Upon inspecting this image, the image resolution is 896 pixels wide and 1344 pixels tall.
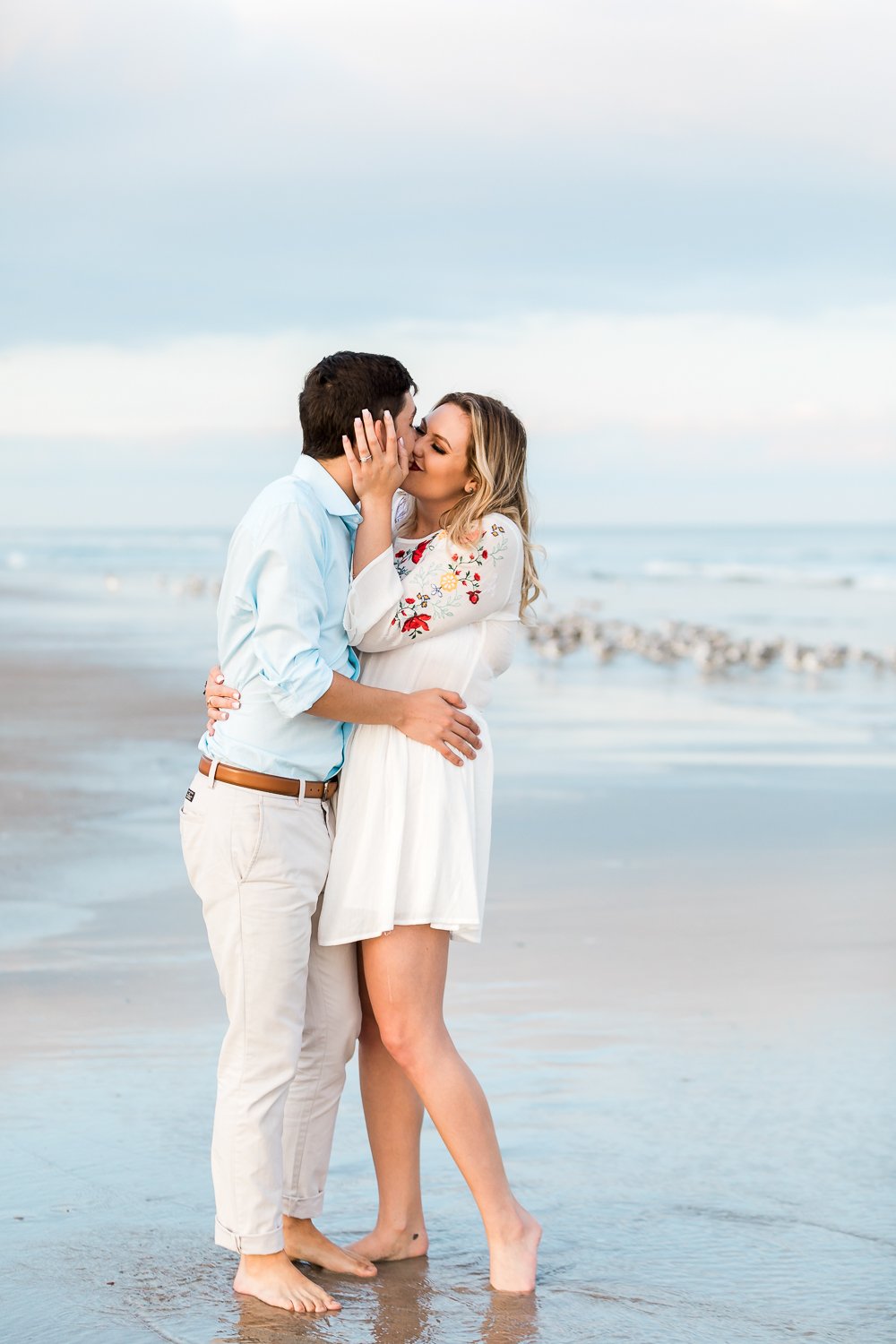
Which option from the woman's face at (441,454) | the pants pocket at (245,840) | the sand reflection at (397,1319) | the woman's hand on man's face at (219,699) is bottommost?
the sand reflection at (397,1319)

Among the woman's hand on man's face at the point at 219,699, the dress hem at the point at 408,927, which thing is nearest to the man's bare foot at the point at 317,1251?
the dress hem at the point at 408,927

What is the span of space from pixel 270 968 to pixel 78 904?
3095 mm

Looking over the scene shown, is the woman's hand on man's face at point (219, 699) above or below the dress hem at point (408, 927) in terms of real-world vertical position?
above

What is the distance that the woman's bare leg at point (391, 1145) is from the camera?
3637mm

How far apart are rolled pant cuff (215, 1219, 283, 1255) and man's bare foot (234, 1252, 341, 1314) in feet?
0.04

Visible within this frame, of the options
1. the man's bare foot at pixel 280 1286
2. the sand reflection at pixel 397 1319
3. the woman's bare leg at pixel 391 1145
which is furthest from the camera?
the woman's bare leg at pixel 391 1145

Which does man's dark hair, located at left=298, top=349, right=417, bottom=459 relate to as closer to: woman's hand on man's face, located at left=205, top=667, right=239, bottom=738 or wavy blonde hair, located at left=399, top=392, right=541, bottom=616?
wavy blonde hair, located at left=399, top=392, right=541, bottom=616

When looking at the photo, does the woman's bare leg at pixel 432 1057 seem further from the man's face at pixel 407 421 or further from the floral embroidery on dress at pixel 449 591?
the man's face at pixel 407 421

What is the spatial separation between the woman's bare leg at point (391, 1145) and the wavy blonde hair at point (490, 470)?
1033mm

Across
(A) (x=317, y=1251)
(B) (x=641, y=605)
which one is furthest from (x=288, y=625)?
(B) (x=641, y=605)

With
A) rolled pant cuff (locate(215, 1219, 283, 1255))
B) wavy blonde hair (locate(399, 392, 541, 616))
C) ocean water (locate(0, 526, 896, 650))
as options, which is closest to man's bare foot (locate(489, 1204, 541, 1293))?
rolled pant cuff (locate(215, 1219, 283, 1255))

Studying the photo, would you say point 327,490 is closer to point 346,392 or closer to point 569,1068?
point 346,392

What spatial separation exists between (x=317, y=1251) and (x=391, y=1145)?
291mm

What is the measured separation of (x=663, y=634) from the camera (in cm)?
1875
